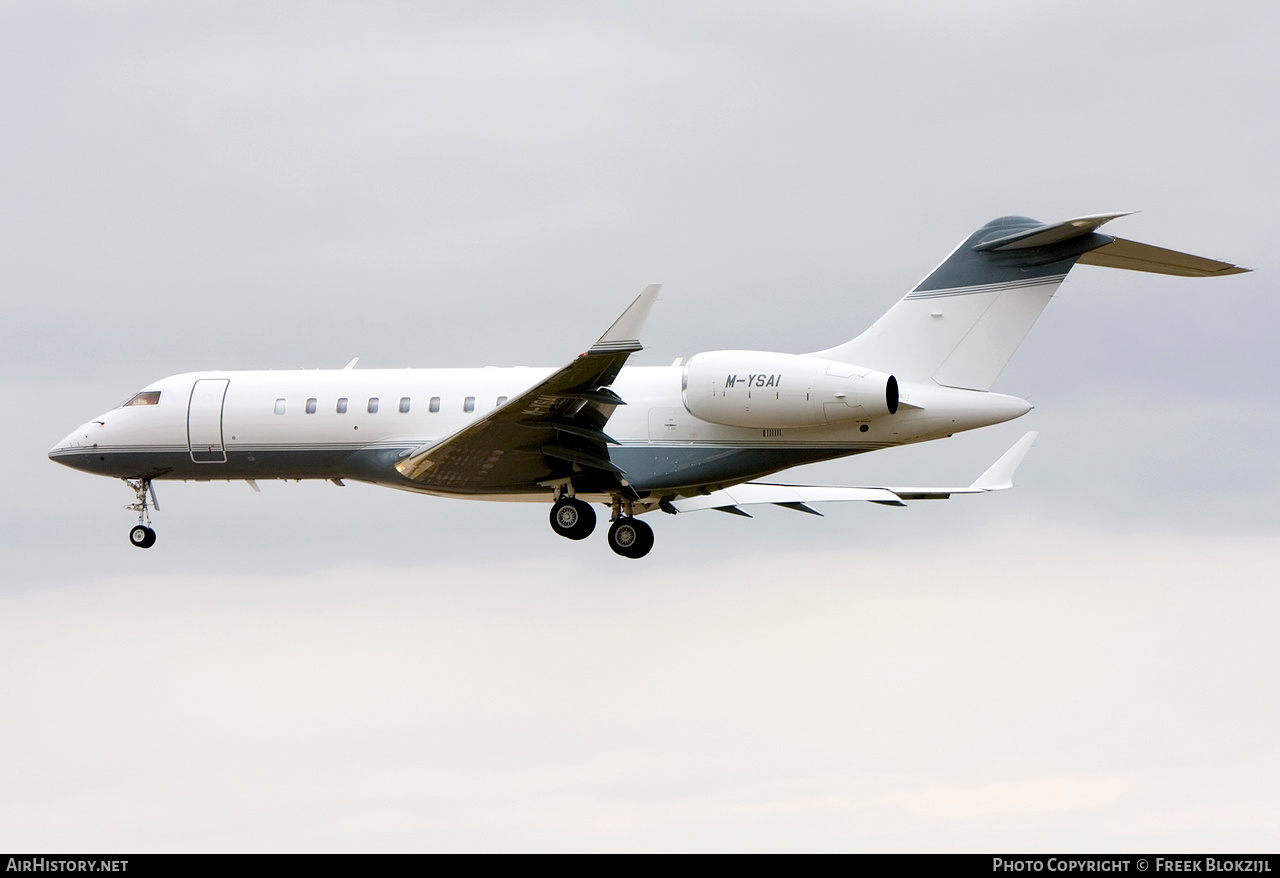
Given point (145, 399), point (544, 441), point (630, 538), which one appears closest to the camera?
point (544, 441)

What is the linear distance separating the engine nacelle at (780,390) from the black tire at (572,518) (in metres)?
2.77

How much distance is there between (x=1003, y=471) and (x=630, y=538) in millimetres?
6835

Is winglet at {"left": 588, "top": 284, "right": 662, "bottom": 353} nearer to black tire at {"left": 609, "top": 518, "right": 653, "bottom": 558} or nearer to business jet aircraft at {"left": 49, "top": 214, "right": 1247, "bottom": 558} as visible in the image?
business jet aircraft at {"left": 49, "top": 214, "right": 1247, "bottom": 558}

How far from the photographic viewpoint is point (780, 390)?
23609mm

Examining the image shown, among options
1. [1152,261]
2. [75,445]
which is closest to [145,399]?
[75,445]

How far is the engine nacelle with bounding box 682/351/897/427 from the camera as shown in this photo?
23312 millimetres

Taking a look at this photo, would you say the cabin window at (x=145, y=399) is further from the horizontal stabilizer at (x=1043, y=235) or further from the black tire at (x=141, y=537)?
the horizontal stabilizer at (x=1043, y=235)

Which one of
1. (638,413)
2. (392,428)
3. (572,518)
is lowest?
(572,518)

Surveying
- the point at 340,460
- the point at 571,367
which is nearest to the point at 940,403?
the point at 571,367

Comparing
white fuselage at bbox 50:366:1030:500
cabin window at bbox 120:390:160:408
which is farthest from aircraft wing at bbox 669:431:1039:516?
cabin window at bbox 120:390:160:408

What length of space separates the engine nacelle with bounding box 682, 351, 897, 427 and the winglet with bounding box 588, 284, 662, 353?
2.45 m

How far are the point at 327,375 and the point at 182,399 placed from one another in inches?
108

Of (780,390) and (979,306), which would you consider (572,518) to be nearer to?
(780,390)

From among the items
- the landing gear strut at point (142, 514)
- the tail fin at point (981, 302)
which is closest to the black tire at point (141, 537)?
the landing gear strut at point (142, 514)
